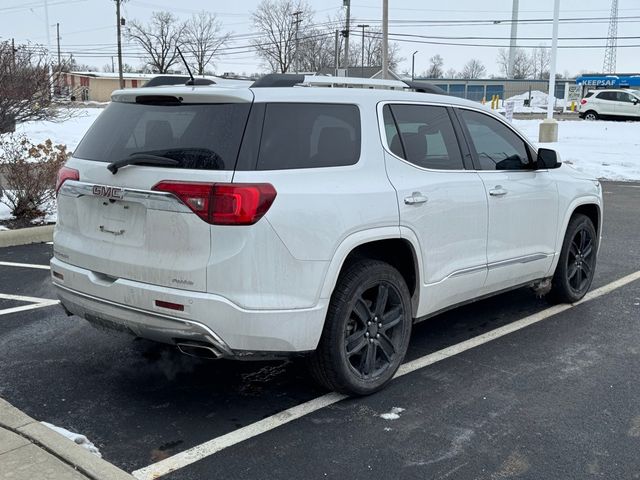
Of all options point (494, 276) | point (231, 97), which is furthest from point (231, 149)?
point (494, 276)

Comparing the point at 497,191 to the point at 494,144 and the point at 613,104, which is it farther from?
the point at 613,104

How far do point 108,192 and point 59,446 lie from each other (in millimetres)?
1375

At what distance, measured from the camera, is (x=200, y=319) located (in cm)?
345

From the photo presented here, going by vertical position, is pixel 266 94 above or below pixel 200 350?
above

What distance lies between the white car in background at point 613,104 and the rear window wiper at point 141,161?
37.5 m

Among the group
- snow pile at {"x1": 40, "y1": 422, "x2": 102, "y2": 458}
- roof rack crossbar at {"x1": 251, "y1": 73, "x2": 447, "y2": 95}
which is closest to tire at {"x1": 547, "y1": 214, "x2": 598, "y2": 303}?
roof rack crossbar at {"x1": 251, "y1": 73, "x2": 447, "y2": 95}

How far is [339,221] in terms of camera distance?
3721 mm

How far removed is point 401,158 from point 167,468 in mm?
2304

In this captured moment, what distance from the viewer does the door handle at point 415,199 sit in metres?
4.16

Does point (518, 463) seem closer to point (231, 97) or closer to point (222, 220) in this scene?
point (222, 220)

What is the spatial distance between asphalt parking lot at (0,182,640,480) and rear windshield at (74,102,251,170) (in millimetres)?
1471

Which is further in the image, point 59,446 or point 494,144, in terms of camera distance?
point 494,144

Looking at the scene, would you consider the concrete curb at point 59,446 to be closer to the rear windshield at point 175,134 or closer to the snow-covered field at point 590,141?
the rear windshield at point 175,134

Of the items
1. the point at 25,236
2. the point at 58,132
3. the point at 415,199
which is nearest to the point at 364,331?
the point at 415,199
